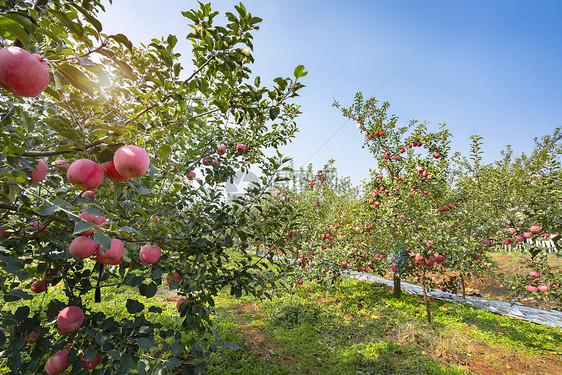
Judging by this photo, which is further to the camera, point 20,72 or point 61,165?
point 61,165

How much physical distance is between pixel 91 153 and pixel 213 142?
94.2 inches

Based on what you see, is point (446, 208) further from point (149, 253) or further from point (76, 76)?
point (76, 76)

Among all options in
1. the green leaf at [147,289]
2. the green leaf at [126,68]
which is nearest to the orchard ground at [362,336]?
the green leaf at [147,289]

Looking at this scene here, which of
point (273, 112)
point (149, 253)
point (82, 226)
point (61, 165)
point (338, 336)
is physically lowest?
point (338, 336)

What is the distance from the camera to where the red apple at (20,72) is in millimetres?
720

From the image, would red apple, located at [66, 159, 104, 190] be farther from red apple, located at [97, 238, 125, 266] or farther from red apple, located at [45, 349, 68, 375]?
red apple, located at [45, 349, 68, 375]

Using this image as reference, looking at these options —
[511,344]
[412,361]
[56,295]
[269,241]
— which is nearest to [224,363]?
[269,241]

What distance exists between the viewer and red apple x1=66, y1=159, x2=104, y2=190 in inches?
34.3

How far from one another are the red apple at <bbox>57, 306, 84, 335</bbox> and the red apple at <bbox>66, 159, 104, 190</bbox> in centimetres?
116

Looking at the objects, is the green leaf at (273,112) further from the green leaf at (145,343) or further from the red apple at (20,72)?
the green leaf at (145,343)

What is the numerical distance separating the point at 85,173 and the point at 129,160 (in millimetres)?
169

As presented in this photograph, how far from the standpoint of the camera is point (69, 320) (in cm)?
151

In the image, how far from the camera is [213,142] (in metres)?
3.36

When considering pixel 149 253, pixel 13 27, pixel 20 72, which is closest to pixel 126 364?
pixel 149 253
